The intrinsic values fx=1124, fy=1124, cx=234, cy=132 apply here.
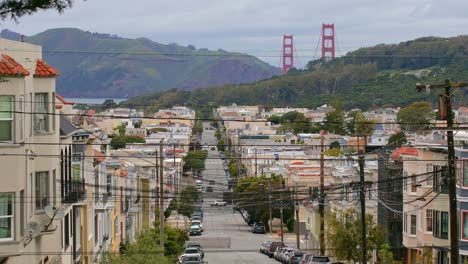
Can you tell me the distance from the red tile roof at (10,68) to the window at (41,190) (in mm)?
3838

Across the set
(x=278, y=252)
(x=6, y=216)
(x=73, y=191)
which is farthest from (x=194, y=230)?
(x=6, y=216)

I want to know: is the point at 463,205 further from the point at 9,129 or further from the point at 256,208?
the point at 256,208

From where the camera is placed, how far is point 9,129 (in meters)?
24.5

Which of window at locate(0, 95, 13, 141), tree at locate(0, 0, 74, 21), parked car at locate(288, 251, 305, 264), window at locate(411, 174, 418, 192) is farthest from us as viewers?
parked car at locate(288, 251, 305, 264)

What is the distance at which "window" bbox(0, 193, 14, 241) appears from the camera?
24.3 m

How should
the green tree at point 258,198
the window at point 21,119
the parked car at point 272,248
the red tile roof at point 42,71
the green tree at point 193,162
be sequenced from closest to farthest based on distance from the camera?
the window at point 21,119, the red tile roof at point 42,71, the parked car at point 272,248, the green tree at point 258,198, the green tree at point 193,162

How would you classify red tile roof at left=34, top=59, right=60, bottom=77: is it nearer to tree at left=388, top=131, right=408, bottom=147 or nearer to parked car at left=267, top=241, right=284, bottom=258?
tree at left=388, top=131, right=408, bottom=147

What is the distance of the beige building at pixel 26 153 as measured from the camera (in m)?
24.2

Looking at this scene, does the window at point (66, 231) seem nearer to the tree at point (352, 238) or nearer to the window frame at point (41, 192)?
the window frame at point (41, 192)

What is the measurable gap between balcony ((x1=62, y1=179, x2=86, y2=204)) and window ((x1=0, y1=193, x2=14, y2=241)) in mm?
7973

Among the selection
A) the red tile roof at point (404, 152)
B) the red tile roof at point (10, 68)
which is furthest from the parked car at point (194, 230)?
the red tile roof at point (10, 68)

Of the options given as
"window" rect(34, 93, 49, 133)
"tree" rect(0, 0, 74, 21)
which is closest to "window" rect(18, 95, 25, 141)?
"window" rect(34, 93, 49, 133)

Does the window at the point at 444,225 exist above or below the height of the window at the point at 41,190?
below

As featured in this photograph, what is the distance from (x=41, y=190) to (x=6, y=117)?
4233mm
